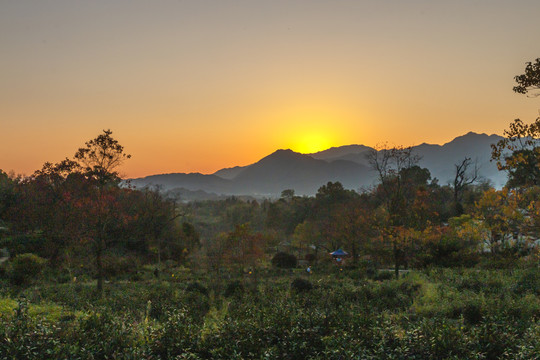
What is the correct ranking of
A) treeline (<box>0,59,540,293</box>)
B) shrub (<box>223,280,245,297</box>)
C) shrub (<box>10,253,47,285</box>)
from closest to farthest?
treeline (<box>0,59,540,293</box>) → shrub (<box>223,280,245,297</box>) → shrub (<box>10,253,47,285</box>)

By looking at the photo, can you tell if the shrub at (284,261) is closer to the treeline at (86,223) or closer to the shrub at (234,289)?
the treeline at (86,223)

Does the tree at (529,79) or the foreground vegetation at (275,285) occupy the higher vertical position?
the tree at (529,79)

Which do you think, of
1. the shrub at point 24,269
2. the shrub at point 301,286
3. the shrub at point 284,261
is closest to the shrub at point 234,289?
the shrub at point 301,286

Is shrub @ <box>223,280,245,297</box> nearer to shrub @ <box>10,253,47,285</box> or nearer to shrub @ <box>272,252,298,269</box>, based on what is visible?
shrub @ <box>10,253,47,285</box>

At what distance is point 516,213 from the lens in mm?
8617

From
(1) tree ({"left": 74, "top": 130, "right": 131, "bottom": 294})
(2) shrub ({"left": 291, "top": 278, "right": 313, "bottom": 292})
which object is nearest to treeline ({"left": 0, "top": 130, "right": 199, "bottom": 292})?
(1) tree ({"left": 74, "top": 130, "right": 131, "bottom": 294})

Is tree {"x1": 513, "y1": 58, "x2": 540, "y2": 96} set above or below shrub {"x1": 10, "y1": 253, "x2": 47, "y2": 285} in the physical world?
above

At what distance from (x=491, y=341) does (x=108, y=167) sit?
651 inches

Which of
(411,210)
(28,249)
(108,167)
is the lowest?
(28,249)


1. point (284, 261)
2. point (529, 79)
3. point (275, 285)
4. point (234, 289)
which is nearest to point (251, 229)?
point (284, 261)

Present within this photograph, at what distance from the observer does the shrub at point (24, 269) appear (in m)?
19.2

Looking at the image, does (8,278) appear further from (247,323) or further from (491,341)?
(491,341)

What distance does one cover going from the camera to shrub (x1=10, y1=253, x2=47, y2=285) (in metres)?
19.2

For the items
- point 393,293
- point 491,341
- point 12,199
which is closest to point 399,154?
point 393,293
